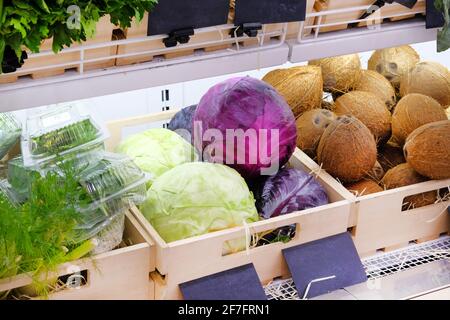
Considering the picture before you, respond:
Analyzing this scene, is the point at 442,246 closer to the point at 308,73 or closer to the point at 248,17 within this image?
the point at 308,73

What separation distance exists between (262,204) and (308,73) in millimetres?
455

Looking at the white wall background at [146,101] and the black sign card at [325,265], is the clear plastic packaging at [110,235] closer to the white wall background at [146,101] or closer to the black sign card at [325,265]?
the black sign card at [325,265]

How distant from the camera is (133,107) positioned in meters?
2.47

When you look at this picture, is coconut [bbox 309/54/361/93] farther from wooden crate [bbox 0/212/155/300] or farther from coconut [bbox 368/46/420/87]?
wooden crate [bbox 0/212/155/300]

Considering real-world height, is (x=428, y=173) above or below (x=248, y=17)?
below

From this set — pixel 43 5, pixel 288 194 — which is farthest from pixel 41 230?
pixel 288 194

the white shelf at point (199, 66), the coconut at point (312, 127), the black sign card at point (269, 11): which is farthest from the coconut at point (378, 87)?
the black sign card at point (269, 11)

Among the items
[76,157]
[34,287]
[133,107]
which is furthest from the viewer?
[133,107]

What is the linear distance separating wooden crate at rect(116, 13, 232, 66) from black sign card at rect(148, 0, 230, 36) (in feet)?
0.10

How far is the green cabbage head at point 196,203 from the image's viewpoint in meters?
1.61

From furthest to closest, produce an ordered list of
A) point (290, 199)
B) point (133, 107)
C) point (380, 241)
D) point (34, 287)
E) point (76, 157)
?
point (133, 107) < point (380, 241) < point (290, 199) < point (76, 157) < point (34, 287)

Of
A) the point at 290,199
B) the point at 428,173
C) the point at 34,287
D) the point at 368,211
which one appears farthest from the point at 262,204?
the point at 34,287

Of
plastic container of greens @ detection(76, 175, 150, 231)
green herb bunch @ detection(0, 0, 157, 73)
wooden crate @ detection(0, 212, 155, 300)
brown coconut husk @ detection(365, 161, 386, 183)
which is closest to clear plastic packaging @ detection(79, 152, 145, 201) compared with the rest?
plastic container of greens @ detection(76, 175, 150, 231)

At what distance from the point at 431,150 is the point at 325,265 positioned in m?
0.41
